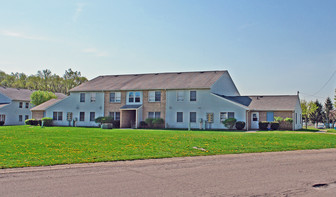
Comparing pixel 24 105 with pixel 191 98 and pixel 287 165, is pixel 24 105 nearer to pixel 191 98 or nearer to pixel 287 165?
pixel 191 98

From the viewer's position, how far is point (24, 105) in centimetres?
5866

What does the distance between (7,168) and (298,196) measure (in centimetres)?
824

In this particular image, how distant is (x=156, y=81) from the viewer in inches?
1673

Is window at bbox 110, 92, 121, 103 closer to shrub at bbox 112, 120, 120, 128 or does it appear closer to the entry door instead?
shrub at bbox 112, 120, 120, 128

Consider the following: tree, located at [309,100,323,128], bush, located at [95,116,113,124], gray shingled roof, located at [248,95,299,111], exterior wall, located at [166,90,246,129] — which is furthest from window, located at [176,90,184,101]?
tree, located at [309,100,323,128]

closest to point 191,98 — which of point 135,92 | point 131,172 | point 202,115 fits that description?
point 202,115

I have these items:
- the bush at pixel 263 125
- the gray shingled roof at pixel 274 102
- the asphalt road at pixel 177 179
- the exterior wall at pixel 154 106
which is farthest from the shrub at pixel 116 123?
the asphalt road at pixel 177 179

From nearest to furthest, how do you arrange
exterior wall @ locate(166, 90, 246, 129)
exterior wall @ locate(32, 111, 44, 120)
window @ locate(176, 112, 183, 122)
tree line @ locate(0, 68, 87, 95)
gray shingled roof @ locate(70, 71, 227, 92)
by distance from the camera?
exterior wall @ locate(166, 90, 246, 129) < window @ locate(176, 112, 183, 122) < gray shingled roof @ locate(70, 71, 227, 92) < exterior wall @ locate(32, 111, 44, 120) < tree line @ locate(0, 68, 87, 95)

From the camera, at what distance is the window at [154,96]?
1572 inches

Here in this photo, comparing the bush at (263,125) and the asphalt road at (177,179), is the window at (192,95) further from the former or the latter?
the asphalt road at (177,179)

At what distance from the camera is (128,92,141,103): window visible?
4081 cm

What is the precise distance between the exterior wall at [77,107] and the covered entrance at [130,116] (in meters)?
3.36

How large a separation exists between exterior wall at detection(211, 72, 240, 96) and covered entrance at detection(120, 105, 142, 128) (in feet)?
29.9

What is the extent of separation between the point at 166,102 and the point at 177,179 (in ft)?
100
